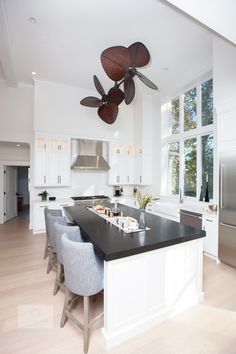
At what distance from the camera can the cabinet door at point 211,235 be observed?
11.8ft

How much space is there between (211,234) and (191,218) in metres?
0.55

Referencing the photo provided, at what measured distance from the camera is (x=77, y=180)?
6.23m

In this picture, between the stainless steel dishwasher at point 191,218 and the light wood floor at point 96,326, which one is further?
the stainless steel dishwasher at point 191,218

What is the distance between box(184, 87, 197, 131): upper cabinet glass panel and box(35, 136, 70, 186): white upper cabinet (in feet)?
11.3

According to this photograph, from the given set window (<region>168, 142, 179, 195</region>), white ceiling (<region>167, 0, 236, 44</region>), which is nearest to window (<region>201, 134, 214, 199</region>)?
window (<region>168, 142, 179, 195</region>)

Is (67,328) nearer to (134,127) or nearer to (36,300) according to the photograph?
(36,300)

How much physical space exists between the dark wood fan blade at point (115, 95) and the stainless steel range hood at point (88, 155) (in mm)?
2653

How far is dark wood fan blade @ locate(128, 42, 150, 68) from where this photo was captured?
2.44 metres

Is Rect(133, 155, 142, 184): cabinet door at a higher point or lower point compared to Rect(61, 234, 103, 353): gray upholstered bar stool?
higher

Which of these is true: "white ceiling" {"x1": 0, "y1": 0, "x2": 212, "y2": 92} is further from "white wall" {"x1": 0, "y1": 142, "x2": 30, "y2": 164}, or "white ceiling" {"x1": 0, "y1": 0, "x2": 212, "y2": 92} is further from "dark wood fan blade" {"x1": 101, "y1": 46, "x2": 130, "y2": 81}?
"white wall" {"x1": 0, "y1": 142, "x2": 30, "y2": 164}

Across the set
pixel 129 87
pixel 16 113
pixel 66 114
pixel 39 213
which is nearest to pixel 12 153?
pixel 16 113

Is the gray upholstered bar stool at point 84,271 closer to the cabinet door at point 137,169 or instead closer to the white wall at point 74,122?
the white wall at point 74,122

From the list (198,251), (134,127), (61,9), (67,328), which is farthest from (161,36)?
(67,328)

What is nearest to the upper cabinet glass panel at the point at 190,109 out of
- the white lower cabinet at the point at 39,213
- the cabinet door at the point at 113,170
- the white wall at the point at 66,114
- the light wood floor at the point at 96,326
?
the white wall at the point at 66,114
